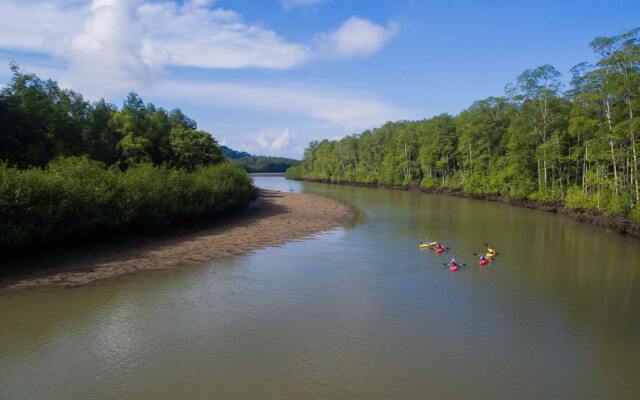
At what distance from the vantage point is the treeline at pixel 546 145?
2720 cm

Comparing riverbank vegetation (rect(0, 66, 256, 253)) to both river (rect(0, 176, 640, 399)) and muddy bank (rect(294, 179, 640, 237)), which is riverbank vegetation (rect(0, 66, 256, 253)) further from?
muddy bank (rect(294, 179, 640, 237))

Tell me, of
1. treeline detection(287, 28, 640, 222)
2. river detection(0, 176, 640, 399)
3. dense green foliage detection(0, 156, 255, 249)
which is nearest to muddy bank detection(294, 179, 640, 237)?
treeline detection(287, 28, 640, 222)

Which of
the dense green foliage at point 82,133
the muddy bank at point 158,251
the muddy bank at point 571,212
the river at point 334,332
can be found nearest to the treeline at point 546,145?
the muddy bank at point 571,212

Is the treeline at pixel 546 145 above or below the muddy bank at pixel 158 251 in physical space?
above

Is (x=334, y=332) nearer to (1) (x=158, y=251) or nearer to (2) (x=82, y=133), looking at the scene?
(1) (x=158, y=251)

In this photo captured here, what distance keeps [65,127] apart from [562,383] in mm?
36479

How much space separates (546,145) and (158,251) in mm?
35032

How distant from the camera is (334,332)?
11.8m

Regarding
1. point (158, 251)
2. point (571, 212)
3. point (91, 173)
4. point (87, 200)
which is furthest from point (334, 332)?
point (571, 212)

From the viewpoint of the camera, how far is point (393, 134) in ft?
288

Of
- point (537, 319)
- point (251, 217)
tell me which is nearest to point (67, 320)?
point (537, 319)

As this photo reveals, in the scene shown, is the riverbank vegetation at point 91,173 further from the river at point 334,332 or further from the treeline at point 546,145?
the treeline at point 546,145

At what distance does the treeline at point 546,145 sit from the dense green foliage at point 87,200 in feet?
92.4

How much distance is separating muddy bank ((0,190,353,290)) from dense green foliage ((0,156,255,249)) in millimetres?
921
